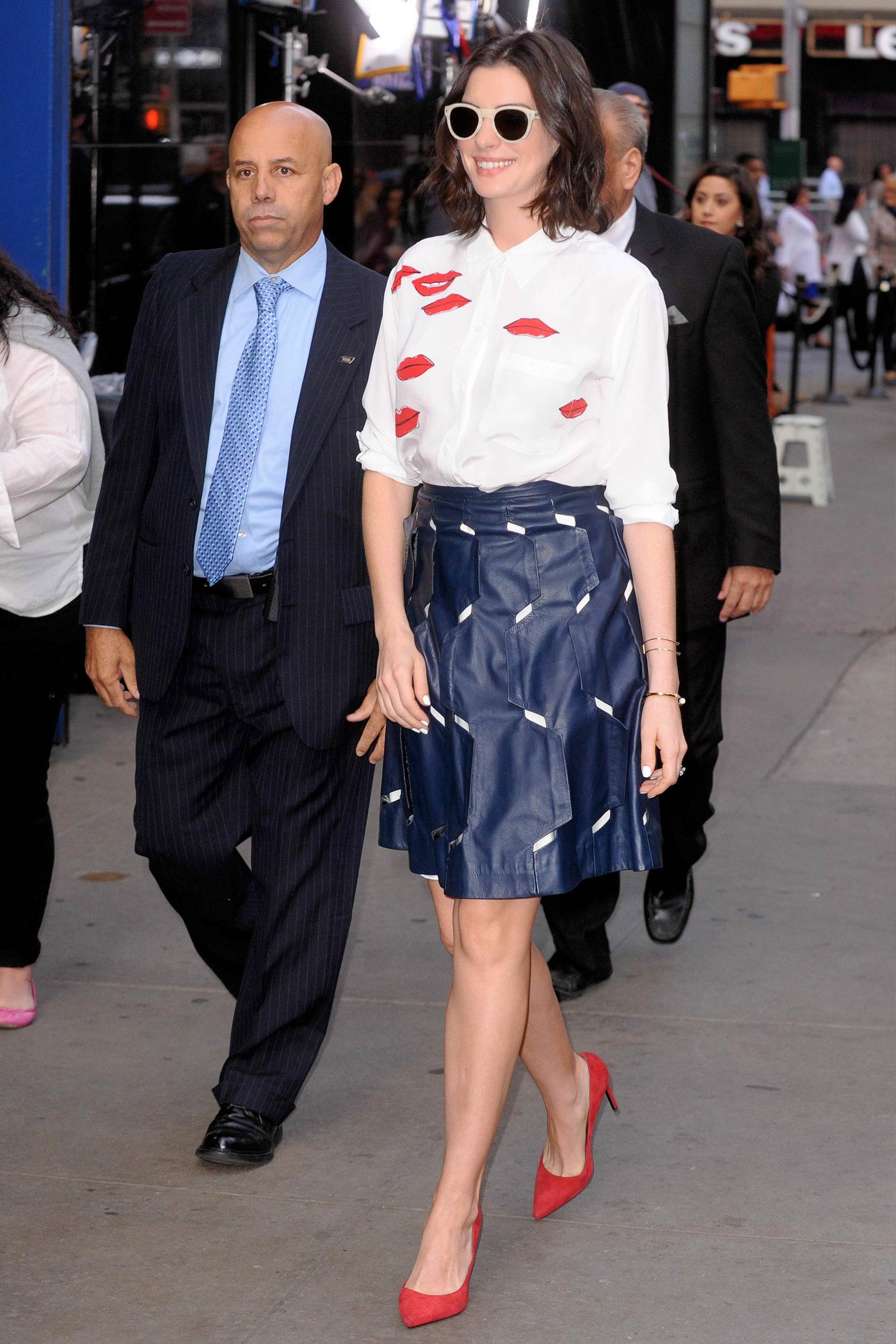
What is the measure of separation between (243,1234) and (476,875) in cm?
87

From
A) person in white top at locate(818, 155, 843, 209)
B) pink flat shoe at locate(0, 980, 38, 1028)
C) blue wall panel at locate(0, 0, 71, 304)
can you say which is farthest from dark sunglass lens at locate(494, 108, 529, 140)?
person in white top at locate(818, 155, 843, 209)

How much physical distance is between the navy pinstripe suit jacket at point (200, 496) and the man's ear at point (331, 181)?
105 millimetres

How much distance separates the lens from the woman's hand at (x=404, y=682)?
3146 millimetres

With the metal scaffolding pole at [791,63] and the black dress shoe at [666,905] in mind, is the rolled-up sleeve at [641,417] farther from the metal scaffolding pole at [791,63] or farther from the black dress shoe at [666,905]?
the metal scaffolding pole at [791,63]

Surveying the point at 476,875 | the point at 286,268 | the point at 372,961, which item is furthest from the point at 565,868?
the point at 372,961

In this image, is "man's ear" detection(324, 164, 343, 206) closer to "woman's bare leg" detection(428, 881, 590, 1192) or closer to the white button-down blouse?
the white button-down blouse

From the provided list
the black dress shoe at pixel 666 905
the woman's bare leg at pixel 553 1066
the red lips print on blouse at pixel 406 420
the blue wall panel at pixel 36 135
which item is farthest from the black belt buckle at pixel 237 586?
the blue wall panel at pixel 36 135

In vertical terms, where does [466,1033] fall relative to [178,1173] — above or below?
above

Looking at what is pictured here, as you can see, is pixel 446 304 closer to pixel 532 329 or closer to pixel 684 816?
pixel 532 329

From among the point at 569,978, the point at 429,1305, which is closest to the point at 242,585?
the point at 429,1305

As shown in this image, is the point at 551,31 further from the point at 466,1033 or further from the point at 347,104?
the point at 347,104

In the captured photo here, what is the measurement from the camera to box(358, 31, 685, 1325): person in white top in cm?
311

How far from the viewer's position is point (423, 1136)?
12.9 ft

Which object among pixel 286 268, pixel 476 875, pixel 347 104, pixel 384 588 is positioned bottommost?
pixel 476 875
